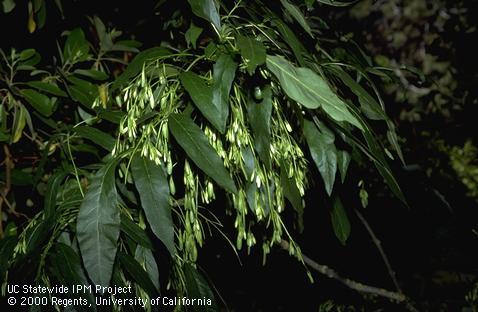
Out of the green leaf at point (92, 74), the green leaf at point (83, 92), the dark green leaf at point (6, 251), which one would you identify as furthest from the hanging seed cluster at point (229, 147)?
the green leaf at point (92, 74)

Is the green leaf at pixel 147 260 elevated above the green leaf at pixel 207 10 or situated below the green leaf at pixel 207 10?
below

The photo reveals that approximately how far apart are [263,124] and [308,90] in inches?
3.8

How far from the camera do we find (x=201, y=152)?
28.3 inches

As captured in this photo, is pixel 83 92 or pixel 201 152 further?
pixel 83 92

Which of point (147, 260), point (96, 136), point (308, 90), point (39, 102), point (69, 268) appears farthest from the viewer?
point (39, 102)

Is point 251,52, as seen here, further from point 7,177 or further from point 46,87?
point 7,177

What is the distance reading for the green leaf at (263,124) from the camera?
0.72 meters

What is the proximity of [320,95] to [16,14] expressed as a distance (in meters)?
1.29

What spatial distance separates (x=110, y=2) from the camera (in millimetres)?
1785

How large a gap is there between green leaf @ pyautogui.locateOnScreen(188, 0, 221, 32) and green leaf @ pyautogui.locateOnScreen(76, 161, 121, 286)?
0.99 feet

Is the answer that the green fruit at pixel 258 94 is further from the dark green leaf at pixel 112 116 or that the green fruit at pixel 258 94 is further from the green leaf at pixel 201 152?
the dark green leaf at pixel 112 116

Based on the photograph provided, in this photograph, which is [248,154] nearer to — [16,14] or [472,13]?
[16,14]

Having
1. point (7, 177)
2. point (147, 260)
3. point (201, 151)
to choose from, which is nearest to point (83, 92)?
point (7, 177)

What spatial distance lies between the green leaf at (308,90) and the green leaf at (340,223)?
1.24 ft
